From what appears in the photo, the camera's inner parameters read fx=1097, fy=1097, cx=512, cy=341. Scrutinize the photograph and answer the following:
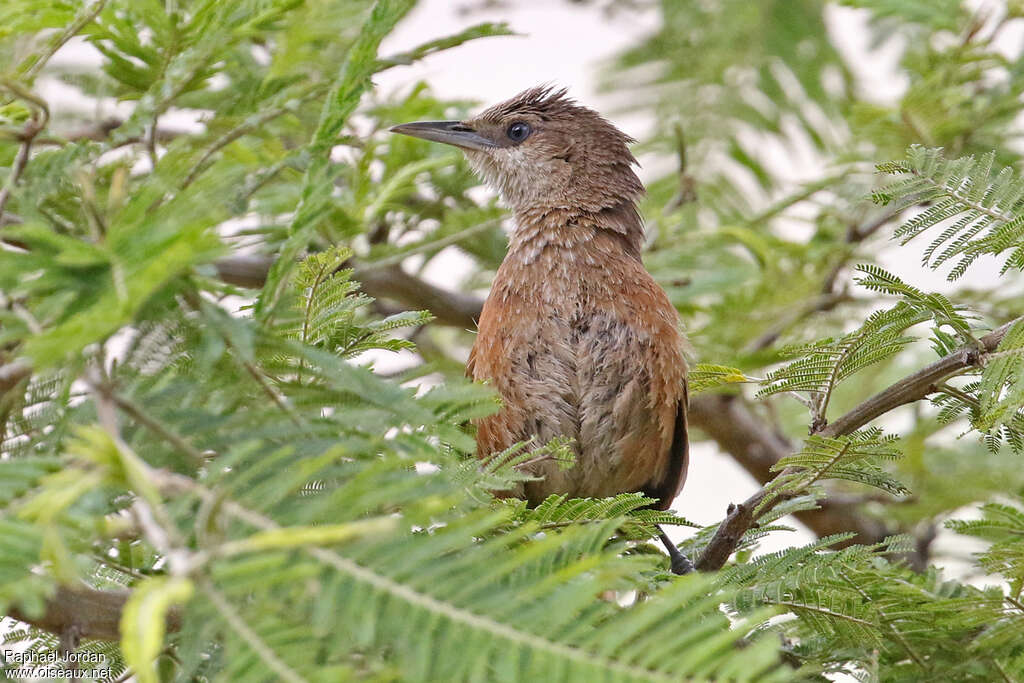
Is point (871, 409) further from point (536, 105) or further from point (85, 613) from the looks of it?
point (536, 105)

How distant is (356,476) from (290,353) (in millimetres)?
317

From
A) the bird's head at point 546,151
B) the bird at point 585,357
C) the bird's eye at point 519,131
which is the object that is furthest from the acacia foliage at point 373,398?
the bird at point 585,357

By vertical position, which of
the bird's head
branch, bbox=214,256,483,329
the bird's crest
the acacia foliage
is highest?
the bird's crest

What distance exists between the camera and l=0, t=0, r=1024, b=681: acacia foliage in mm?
1263

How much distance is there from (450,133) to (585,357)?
48.5 inches

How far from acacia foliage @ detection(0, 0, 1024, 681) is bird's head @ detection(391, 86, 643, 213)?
5.4 inches

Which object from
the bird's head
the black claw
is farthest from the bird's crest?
the black claw

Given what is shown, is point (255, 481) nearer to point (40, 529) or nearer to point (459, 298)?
point (40, 529)

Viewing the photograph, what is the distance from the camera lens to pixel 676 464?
12.4 ft

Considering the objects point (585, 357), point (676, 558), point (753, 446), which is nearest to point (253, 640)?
point (676, 558)

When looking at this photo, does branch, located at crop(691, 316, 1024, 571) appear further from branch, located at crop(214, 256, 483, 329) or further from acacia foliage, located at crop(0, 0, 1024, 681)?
branch, located at crop(214, 256, 483, 329)

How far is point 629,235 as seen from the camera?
3.94 meters

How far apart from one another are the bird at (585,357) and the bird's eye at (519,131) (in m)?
0.56

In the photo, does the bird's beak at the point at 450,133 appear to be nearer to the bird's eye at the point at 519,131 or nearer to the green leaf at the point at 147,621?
the bird's eye at the point at 519,131
